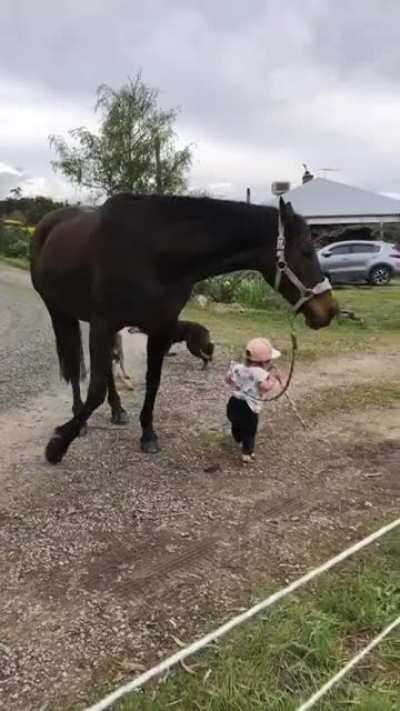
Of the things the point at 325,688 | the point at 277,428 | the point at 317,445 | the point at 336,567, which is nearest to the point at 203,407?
the point at 277,428

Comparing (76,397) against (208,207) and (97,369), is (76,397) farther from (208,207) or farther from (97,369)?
(208,207)

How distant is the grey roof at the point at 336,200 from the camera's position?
32594 mm

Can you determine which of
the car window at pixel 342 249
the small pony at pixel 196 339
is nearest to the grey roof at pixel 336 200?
the car window at pixel 342 249

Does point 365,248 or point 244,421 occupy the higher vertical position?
point 244,421

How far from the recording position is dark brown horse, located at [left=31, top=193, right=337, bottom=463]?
416 centimetres

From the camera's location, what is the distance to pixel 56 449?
4.39 meters

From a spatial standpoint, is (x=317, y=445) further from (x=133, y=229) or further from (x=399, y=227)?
(x=399, y=227)

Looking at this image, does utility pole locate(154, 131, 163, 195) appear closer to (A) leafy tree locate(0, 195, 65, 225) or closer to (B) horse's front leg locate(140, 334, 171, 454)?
(A) leafy tree locate(0, 195, 65, 225)

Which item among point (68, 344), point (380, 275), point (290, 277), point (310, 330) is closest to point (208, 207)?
point (290, 277)

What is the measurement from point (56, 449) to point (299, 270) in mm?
1896

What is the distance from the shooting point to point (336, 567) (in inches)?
125

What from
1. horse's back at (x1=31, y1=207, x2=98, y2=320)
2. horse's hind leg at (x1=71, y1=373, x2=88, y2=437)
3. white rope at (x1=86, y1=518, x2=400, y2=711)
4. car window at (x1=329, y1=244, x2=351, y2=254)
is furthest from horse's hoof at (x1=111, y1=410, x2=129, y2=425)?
car window at (x1=329, y1=244, x2=351, y2=254)

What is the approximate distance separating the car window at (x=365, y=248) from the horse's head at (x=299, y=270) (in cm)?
1849

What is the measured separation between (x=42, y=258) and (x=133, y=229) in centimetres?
102
